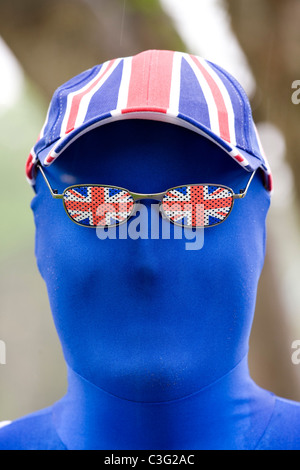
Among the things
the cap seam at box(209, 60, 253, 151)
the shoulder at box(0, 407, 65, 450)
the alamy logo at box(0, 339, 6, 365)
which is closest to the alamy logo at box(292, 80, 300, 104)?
the cap seam at box(209, 60, 253, 151)

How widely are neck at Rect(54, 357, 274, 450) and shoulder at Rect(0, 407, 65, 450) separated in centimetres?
8

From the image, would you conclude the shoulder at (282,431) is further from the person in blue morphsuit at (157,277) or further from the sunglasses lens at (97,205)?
the sunglasses lens at (97,205)

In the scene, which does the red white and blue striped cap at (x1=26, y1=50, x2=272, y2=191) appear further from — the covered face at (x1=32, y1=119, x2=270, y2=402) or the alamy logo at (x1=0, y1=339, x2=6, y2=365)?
the alamy logo at (x1=0, y1=339, x2=6, y2=365)

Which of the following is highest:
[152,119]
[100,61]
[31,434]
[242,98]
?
[100,61]

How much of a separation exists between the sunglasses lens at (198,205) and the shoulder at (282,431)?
0.49 m

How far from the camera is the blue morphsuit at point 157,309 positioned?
1.07m

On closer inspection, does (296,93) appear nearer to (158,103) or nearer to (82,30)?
(82,30)

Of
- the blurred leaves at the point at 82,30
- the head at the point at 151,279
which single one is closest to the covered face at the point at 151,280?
the head at the point at 151,279

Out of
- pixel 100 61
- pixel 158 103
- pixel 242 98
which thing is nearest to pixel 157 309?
pixel 158 103

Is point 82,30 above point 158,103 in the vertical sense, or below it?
above

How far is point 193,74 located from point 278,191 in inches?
37.4

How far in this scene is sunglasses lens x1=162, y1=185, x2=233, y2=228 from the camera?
108 cm

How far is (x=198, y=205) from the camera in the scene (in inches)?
42.9

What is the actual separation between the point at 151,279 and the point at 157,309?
0.07 metres
